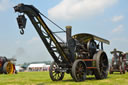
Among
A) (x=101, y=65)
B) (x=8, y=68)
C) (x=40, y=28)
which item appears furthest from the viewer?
(x=8, y=68)

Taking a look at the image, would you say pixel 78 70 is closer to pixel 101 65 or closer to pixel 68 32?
pixel 68 32

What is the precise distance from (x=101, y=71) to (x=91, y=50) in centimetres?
160

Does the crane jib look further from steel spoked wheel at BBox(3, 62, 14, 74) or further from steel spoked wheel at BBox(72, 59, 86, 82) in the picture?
steel spoked wheel at BBox(3, 62, 14, 74)

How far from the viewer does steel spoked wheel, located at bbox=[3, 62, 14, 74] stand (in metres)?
25.9

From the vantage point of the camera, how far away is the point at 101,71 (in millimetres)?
13719

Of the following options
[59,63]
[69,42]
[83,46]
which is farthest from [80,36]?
[59,63]

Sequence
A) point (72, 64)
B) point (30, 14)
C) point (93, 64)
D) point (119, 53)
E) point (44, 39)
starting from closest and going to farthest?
1. point (30, 14)
2. point (44, 39)
3. point (72, 64)
4. point (93, 64)
5. point (119, 53)

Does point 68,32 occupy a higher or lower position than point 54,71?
higher

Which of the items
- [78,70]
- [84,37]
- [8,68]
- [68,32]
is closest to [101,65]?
[84,37]

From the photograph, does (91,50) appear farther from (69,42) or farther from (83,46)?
(69,42)

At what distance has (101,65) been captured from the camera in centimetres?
1380

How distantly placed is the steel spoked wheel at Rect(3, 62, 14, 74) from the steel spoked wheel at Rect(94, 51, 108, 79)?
618 inches

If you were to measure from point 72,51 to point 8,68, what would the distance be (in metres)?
17.4

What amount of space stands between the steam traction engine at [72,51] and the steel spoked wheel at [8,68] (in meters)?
14.2
